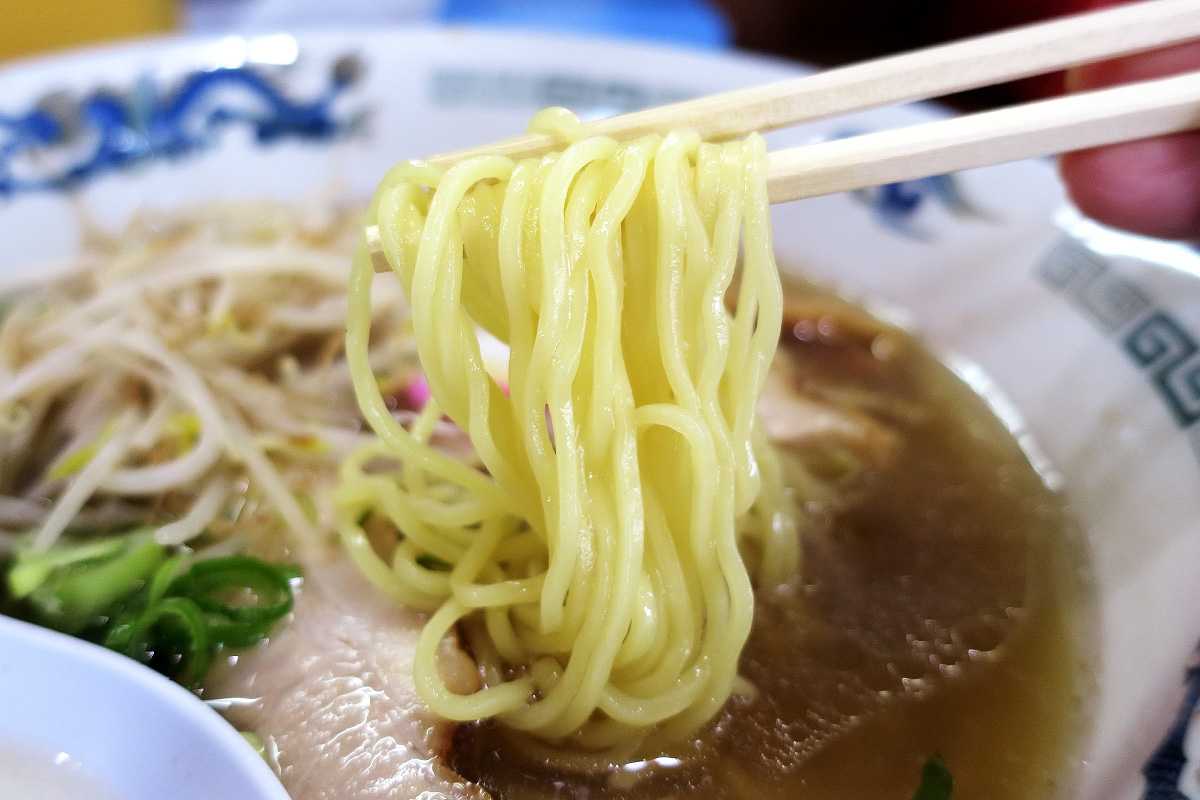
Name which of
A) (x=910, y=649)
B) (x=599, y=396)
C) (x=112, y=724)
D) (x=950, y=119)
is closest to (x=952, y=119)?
(x=950, y=119)

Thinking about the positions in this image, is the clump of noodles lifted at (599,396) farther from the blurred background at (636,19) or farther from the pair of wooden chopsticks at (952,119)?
the blurred background at (636,19)

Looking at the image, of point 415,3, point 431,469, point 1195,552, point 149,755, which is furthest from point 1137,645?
point 415,3

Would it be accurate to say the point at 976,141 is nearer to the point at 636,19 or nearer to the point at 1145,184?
the point at 1145,184

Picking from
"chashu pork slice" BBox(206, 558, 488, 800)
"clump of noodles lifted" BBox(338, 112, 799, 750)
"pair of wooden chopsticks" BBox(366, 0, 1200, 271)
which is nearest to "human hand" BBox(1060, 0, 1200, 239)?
"pair of wooden chopsticks" BBox(366, 0, 1200, 271)

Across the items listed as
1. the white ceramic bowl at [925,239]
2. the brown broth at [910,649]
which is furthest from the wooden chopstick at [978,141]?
the brown broth at [910,649]

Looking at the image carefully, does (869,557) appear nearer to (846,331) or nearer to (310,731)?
(846,331)

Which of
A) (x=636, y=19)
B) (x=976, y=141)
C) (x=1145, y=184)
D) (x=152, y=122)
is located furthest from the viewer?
(x=636, y=19)

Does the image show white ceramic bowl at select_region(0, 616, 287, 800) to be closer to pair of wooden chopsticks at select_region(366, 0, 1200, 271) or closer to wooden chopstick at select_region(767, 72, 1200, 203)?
pair of wooden chopsticks at select_region(366, 0, 1200, 271)
